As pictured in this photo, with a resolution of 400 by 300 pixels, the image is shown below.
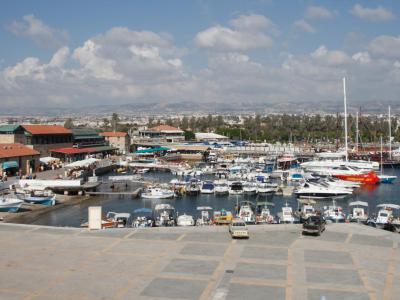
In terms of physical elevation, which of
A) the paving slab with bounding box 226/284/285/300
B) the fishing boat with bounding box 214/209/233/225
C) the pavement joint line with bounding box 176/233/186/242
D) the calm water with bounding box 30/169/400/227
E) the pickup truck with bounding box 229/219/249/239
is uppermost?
the pickup truck with bounding box 229/219/249/239

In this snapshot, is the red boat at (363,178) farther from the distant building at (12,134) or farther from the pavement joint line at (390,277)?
the pavement joint line at (390,277)

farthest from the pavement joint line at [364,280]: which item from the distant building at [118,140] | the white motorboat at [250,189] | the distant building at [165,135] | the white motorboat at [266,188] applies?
the distant building at [165,135]

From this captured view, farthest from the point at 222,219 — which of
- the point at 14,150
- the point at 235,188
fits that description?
the point at 14,150

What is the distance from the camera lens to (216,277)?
71.6 ft

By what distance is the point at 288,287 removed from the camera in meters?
20.6

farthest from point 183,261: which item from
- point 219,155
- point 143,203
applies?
point 219,155

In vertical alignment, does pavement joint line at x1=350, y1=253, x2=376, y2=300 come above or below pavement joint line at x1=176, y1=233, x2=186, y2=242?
below

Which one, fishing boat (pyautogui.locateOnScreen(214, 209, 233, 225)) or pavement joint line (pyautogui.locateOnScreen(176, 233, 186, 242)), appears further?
fishing boat (pyautogui.locateOnScreen(214, 209, 233, 225))

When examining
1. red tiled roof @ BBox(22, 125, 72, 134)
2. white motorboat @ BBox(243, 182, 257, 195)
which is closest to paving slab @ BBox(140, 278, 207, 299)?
white motorboat @ BBox(243, 182, 257, 195)

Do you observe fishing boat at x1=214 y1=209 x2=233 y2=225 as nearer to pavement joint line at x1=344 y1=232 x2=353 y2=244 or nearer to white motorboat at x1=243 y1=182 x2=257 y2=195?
pavement joint line at x1=344 y1=232 x2=353 y2=244

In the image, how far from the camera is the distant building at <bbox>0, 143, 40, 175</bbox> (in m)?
63.5

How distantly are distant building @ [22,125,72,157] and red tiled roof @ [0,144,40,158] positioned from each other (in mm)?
5473

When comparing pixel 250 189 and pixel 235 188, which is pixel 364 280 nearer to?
pixel 250 189

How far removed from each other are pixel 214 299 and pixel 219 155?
3535 inches
